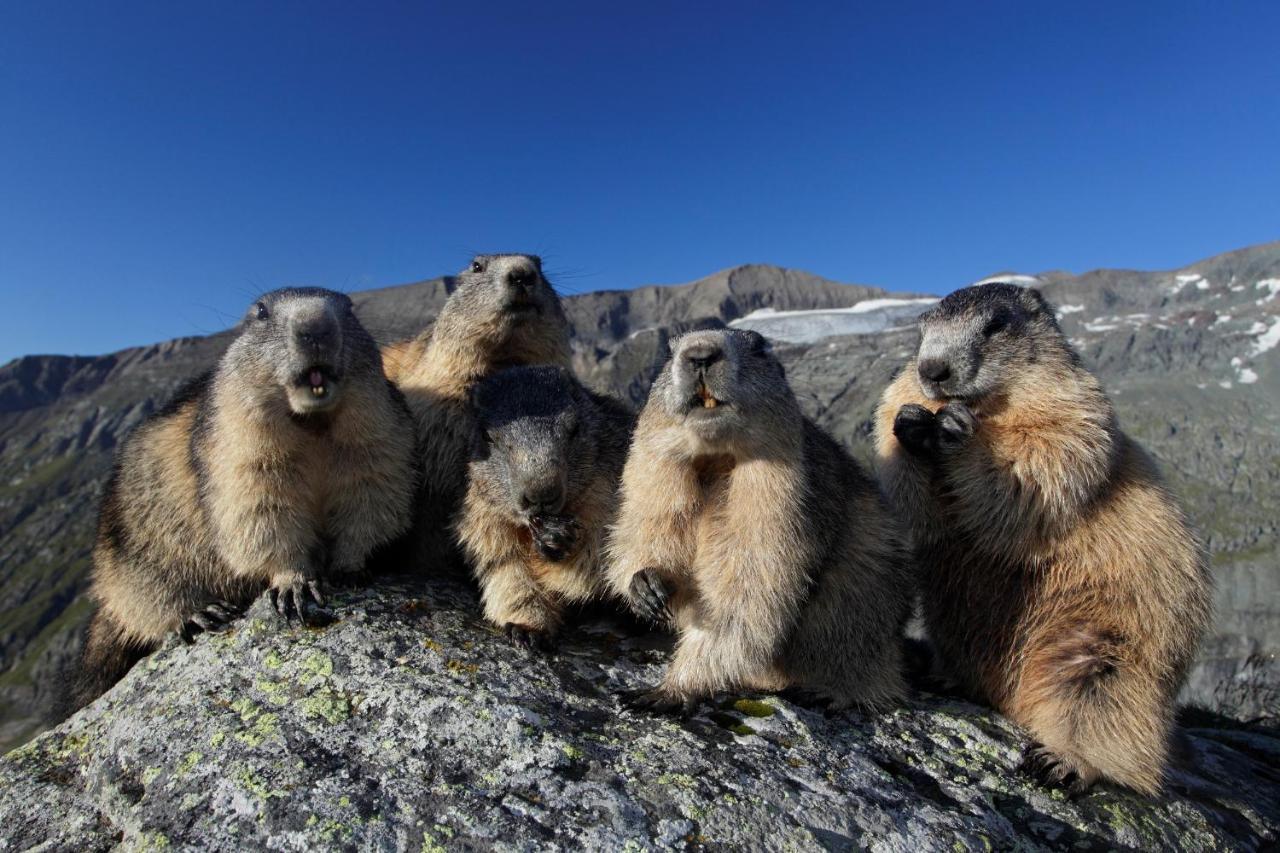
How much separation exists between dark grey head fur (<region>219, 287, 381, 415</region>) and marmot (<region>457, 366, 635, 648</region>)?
114cm

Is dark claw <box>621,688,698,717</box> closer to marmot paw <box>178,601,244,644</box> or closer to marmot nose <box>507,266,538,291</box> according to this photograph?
marmot paw <box>178,601,244,644</box>

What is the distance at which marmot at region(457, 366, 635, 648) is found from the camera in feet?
18.5

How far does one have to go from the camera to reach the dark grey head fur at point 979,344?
595 centimetres

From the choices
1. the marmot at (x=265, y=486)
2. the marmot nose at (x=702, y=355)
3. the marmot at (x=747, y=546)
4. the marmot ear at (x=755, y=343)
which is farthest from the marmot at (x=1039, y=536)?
the marmot at (x=265, y=486)

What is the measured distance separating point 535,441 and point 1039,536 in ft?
12.6

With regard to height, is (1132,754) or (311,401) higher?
(311,401)

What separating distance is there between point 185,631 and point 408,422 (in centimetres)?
221

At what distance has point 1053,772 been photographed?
5.04 metres

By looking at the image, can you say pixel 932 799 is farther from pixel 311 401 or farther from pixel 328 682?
pixel 311 401

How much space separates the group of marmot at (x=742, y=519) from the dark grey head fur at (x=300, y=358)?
22mm

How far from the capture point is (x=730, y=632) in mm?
4812

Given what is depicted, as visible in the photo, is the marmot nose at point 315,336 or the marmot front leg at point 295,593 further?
the marmot nose at point 315,336

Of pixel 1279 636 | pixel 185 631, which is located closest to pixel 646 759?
pixel 185 631

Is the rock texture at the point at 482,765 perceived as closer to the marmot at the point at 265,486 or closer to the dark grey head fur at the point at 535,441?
the marmot at the point at 265,486
